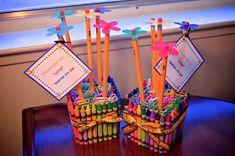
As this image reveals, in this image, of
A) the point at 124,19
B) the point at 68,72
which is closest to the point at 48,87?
the point at 68,72

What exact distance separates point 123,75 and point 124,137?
1.19 feet

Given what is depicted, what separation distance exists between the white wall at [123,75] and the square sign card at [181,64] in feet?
1.06

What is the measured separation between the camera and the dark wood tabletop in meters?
0.78

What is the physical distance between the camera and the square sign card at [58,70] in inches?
28.5

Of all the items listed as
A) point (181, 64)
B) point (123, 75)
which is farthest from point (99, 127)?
point (123, 75)

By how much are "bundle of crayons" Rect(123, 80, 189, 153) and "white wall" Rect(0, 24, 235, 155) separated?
0.31 meters

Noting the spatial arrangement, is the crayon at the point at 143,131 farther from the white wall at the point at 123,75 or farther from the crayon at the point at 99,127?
the white wall at the point at 123,75

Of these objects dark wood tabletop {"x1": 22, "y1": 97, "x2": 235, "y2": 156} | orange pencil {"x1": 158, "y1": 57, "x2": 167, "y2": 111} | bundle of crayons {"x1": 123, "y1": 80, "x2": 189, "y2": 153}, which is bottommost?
dark wood tabletop {"x1": 22, "y1": 97, "x2": 235, "y2": 156}

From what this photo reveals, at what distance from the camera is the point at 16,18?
1102mm

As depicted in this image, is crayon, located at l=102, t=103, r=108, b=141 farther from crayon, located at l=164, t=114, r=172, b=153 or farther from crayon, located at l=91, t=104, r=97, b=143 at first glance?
crayon, located at l=164, t=114, r=172, b=153

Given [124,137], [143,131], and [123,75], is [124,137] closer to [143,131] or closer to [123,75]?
[143,131]

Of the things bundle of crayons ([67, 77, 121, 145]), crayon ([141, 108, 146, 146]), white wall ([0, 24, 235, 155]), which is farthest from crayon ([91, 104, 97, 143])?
white wall ([0, 24, 235, 155])

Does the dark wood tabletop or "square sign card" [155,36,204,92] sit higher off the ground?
"square sign card" [155,36,204,92]

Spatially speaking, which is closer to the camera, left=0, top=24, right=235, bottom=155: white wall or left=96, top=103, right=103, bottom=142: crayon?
left=96, top=103, right=103, bottom=142: crayon
